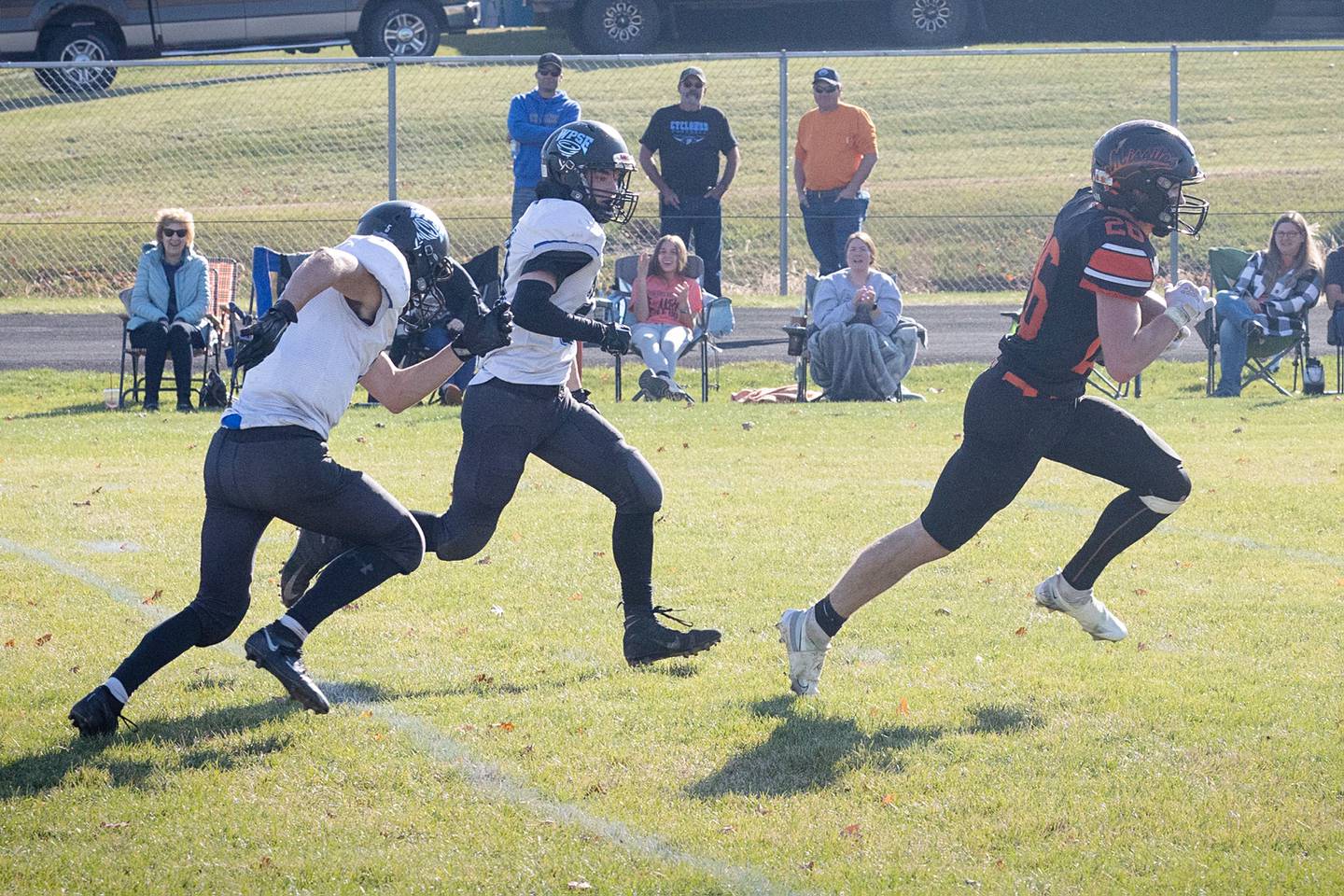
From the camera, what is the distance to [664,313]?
13.5 m

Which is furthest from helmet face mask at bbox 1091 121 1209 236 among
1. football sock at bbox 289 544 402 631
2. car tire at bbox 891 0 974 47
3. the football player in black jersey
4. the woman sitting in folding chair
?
car tire at bbox 891 0 974 47

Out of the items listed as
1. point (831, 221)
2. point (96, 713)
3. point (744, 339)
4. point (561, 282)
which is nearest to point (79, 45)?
point (744, 339)

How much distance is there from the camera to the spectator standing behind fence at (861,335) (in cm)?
1320

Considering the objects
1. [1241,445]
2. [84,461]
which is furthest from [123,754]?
[1241,445]

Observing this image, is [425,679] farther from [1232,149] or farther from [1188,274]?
[1232,149]

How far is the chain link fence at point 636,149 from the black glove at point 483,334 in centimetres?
1049

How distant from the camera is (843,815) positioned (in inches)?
169

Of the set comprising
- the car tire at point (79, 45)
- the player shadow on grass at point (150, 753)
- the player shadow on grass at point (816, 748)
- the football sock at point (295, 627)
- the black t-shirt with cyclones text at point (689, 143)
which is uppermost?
the car tire at point (79, 45)

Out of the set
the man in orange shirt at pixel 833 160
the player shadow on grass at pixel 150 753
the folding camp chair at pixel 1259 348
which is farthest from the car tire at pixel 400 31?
the player shadow on grass at pixel 150 753

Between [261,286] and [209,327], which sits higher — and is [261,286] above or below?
above

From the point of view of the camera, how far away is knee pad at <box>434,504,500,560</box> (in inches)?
227

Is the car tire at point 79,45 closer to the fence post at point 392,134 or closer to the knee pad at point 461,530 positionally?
the fence post at point 392,134

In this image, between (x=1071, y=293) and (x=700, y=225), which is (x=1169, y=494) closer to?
(x=1071, y=293)

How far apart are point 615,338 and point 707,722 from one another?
140cm
